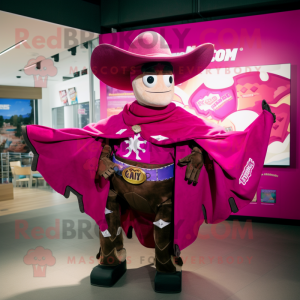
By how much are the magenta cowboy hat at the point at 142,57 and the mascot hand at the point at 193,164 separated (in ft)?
1.94

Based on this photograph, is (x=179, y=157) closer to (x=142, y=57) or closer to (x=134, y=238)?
(x=142, y=57)

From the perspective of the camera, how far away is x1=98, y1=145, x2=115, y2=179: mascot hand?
2.03 meters

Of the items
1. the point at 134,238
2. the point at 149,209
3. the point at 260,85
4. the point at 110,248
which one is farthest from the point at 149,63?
the point at 260,85

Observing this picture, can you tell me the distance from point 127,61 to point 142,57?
0.44 ft

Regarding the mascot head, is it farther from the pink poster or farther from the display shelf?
the display shelf

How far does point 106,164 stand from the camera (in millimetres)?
2076

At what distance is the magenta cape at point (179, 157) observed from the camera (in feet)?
6.47

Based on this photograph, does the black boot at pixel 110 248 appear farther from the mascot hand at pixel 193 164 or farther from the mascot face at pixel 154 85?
the mascot face at pixel 154 85

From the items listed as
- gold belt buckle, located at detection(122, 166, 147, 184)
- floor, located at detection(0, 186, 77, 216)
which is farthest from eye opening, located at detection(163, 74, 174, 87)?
floor, located at detection(0, 186, 77, 216)

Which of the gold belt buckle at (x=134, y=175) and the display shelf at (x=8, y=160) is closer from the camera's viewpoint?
the gold belt buckle at (x=134, y=175)

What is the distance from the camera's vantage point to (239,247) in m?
2.87

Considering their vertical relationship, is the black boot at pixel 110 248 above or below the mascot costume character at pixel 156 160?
below

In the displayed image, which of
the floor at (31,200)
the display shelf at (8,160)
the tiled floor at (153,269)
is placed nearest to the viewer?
the tiled floor at (153,269)

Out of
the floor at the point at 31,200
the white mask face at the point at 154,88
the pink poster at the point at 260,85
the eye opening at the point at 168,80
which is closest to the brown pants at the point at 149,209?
the white mask face at the point at 154,88
